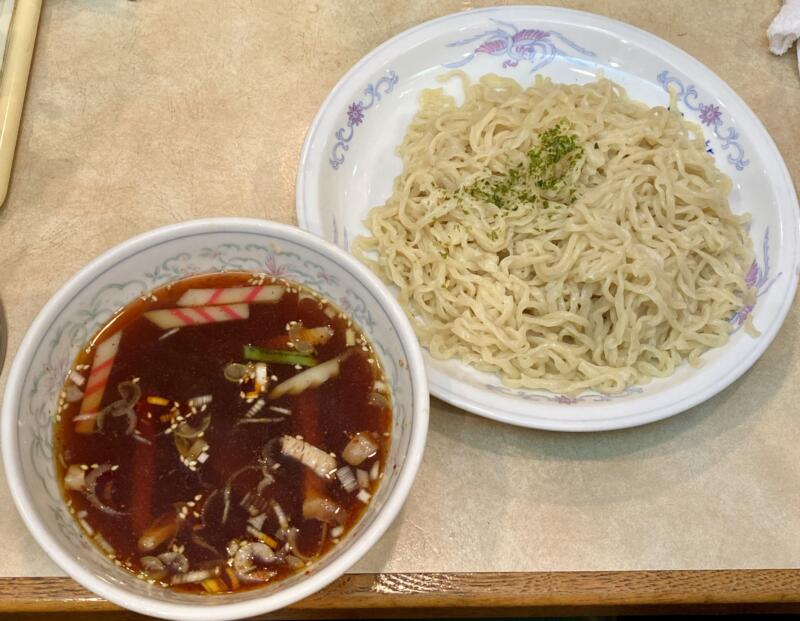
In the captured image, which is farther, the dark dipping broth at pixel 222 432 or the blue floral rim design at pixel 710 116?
the blue floral rim design at pixel 710 116

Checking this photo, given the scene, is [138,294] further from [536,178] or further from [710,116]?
[710,116]

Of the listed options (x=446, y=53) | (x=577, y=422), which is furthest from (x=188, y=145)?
(x=577, y=422)

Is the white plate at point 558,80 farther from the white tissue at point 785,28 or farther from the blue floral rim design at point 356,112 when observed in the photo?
the white tissue at point 785,28

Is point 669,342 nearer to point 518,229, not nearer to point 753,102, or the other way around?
point 518,229

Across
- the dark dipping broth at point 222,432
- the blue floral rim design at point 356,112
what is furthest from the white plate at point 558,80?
the dark dipping broth at point 222,432

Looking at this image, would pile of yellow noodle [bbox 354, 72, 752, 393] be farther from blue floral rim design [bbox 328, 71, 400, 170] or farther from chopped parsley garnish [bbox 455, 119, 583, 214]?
blue floral rim design [bbox 328, 71, 400, 170]

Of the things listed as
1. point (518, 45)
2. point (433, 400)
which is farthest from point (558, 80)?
point (433, 400)
